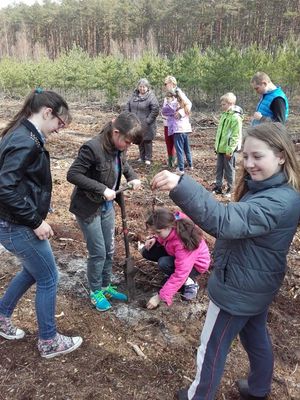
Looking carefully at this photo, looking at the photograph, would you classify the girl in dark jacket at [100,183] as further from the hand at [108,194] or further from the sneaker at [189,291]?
the sneaker at [189,291]

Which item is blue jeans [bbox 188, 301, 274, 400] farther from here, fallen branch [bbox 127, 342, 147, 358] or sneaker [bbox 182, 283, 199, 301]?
sneaker [bbox 182, 283, 199, 301]

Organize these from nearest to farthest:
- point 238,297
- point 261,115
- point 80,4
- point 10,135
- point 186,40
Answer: point 238,297 → point 10,135 → point 261,115 → point 186,40 → point 80,4

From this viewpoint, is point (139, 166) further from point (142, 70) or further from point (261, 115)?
point (142, 70)

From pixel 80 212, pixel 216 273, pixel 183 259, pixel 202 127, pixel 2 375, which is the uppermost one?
pixel 216 273

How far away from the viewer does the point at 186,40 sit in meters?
36.7

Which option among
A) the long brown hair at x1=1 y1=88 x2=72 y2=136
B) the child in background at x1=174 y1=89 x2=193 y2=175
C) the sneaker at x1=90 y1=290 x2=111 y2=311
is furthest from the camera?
the child in background at x1=174 y1=89 x2=193 y2=175

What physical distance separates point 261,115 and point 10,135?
3785 mm

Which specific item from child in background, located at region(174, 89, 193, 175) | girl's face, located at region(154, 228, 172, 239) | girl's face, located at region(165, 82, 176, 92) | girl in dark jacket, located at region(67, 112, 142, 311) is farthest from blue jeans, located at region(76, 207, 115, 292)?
girl's face, located at region(165, 82, 176, 92)

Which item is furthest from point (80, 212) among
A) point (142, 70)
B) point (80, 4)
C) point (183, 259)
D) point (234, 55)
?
point (80, 4)

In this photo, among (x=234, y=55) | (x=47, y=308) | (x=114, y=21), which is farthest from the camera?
(x=114, y=21)

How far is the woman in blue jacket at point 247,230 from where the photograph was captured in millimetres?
1541

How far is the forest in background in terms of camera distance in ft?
49.2

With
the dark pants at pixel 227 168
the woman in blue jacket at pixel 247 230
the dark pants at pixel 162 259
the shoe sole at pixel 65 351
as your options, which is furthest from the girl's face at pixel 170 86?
the woman in blue jacket at pixel 247 230

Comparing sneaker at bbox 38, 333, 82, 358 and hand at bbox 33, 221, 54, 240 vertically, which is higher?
hand at bbox 33, 221, 54, 240
